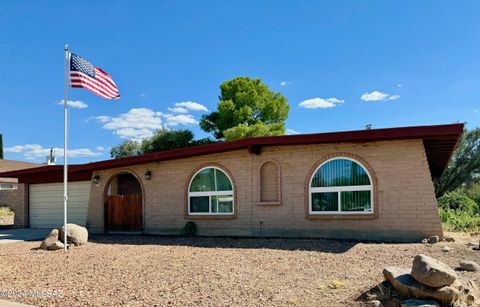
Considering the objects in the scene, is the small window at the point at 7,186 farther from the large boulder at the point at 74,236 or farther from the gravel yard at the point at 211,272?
the large boulder at the point at 74,236

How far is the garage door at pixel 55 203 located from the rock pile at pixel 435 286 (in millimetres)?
16525

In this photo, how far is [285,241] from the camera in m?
12.1

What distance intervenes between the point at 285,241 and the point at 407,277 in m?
6.51

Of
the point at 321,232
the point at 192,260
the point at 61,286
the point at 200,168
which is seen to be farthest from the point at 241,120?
the point at 61,286

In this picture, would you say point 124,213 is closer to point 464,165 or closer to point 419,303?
point 419,303

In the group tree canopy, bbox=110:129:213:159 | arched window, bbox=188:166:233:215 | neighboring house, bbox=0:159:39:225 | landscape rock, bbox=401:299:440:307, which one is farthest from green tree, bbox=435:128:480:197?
neighboring house, bbox=0:159:39:225

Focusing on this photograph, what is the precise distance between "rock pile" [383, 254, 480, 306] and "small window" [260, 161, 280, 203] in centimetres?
786

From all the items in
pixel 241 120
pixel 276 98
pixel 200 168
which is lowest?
pixel 200 168

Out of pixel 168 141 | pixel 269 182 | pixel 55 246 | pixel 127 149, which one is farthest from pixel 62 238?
pixel 127 149

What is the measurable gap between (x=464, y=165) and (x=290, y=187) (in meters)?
22.7

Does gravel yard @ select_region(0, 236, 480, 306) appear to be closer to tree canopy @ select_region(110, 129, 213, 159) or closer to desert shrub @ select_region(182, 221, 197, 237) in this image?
desert shrub @ select_region(182, 221, 197, 237)

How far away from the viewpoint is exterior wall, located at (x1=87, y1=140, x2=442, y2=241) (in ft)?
37.8

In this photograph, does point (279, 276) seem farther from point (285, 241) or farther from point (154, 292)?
point (285, 241)

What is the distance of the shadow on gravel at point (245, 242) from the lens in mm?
10789
